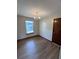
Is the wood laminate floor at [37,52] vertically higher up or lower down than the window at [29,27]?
lower down

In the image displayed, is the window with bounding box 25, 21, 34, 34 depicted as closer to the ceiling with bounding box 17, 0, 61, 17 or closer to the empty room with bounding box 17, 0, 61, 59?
the empty room with bounding box 17, 0, 61, 59

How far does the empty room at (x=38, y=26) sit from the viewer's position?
4.67 m

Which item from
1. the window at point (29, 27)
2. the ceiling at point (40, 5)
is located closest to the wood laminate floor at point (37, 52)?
the ceiling at point (40, 5)

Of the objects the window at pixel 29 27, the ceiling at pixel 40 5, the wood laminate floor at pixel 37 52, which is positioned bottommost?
the wood laminate floor at pixel 37 52

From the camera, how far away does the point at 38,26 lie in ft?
33.0

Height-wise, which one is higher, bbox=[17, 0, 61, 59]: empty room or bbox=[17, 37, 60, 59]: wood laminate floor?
bbox=[17, 0, 61, 59]: empty room

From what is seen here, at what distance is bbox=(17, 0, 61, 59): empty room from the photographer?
15.3 ft

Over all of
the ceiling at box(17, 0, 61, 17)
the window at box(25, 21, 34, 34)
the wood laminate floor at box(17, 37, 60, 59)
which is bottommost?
the wood laminate floor at box(17, 37, 60, 59)

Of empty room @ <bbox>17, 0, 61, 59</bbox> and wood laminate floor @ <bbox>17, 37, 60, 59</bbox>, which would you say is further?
empty room @ <bbox>17, 0, 61, 59</bbox>

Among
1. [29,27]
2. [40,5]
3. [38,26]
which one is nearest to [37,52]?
[40,5]

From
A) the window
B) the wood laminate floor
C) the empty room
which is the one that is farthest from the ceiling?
the window

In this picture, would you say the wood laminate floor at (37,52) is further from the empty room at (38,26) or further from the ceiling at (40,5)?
the ceiling at (40,5)
